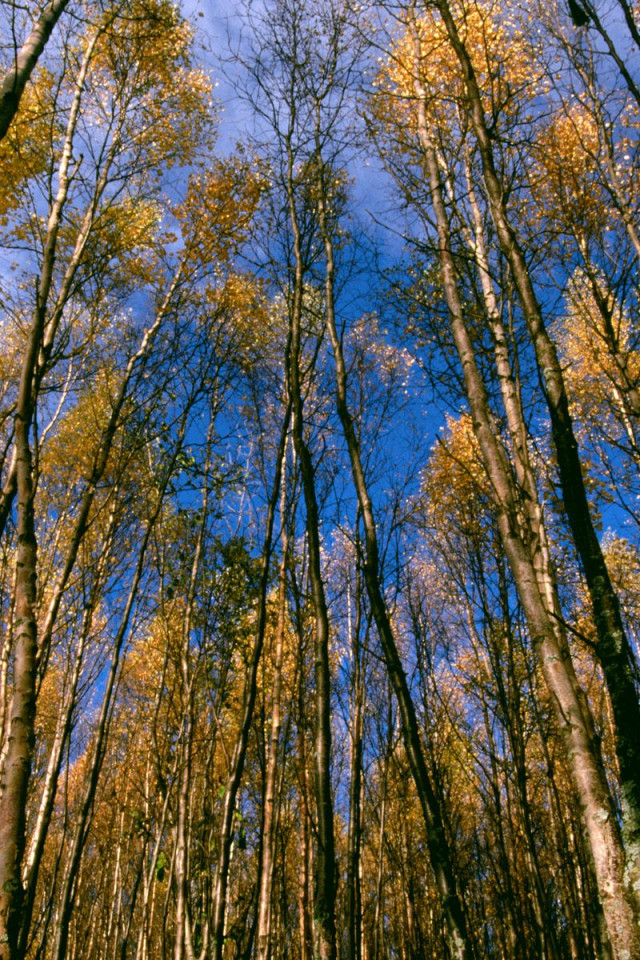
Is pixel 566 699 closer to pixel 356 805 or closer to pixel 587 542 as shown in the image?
pixel 587 542

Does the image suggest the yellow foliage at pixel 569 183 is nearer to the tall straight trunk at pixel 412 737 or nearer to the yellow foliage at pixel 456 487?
the yellow foliage at pixel 456 487

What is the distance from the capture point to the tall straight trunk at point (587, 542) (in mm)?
2045

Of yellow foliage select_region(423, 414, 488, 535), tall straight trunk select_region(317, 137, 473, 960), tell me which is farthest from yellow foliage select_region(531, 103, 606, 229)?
tall straight trunk select_region(317, 137, 473, 960)

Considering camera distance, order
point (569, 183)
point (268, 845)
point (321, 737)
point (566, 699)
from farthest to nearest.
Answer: point (569, 183) < point (268, 845) < point (321, 737) < point (566, 699)

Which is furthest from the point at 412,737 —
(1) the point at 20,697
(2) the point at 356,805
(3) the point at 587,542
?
(2) the point at 356,805

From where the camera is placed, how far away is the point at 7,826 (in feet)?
5.50

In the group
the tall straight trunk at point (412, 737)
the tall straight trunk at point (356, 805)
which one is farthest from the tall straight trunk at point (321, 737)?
the tall straight trunk at point (356, 805)

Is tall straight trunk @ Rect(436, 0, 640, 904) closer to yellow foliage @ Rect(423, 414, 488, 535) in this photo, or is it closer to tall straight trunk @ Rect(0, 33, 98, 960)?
tall straight trunk @ Rect(0, 33, 98, 960)

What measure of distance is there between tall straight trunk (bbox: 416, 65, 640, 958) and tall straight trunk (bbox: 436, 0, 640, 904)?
8 cm

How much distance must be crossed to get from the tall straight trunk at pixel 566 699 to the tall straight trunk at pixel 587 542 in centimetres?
8

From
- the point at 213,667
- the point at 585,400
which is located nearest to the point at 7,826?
the point at 213,667

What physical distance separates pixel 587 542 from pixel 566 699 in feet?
2.43

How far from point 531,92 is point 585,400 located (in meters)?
5.65

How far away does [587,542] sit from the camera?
2.45 meters
